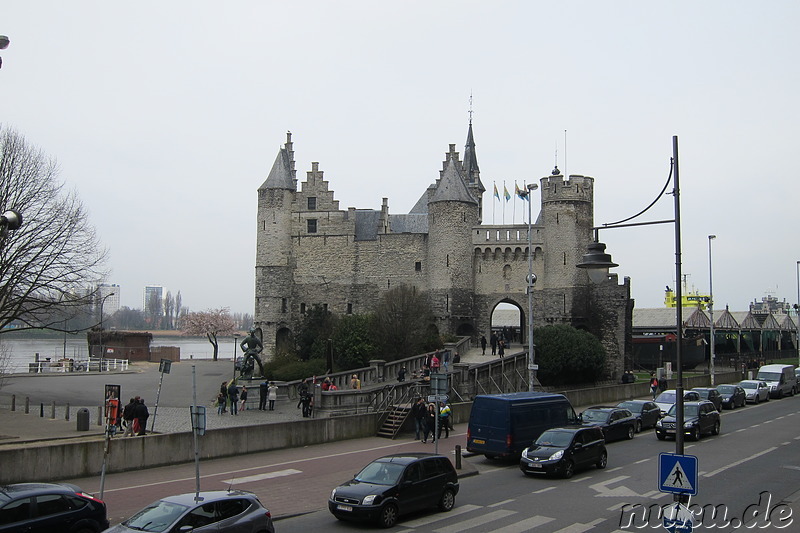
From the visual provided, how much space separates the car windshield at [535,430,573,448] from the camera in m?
19.9

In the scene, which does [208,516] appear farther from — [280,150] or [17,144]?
[280,150]

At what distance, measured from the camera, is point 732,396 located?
37.4m

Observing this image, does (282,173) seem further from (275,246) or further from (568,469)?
(568,469)

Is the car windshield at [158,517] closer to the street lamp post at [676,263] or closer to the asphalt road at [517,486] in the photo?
A: the asphalt road at [517,486]

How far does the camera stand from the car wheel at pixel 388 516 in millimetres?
14414

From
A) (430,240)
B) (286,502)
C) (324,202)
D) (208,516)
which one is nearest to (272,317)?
(324,202)

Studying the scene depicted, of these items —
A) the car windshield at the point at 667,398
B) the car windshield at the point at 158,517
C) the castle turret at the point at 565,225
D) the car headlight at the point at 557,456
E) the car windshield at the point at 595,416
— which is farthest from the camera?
the castle turret at the point at 565,225

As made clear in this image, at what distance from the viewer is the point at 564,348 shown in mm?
46469

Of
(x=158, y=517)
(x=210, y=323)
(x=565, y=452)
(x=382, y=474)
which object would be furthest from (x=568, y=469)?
(x=210, y=323)

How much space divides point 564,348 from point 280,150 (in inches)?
1247

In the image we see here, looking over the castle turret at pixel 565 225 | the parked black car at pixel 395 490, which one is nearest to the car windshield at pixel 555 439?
the parked black car at pixel 395 490

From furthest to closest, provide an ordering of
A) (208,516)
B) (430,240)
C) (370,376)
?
(430,240), (370,376), (208,516)

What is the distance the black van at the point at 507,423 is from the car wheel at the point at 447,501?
537 cm

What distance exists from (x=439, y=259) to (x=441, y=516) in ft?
149
